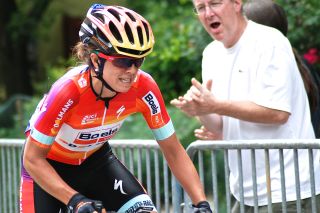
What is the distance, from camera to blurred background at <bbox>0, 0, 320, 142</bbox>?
8.59 m

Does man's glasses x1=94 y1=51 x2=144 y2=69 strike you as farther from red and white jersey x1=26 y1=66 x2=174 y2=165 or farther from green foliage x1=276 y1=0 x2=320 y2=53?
green foliage x1=276 y1=0 x2=320 y2=53

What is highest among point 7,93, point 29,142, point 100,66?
point 100,66

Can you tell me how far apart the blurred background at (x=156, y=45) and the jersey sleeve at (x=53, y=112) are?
1.29 meters

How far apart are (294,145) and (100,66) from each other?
1312 mm

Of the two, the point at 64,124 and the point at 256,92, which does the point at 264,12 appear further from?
the point at 64,124

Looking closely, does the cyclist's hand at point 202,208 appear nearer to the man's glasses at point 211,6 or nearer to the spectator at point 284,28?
the man's glasses at point 211,6

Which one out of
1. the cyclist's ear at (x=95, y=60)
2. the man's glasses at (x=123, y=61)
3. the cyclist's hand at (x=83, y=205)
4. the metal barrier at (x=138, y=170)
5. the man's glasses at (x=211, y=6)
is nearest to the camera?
the cyclist's hand at (x=83, y=205)

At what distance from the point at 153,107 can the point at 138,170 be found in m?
1.83

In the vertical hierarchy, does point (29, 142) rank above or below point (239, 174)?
above

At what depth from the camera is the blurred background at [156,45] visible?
8.59 m

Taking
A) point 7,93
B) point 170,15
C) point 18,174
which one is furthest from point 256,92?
point 7,93

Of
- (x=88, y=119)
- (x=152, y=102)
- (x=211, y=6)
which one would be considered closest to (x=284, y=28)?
(x=211, y=6)

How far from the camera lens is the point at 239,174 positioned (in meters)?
5.50

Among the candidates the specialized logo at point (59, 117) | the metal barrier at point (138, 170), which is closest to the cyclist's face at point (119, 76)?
the specialized logo at point (59, 117)
